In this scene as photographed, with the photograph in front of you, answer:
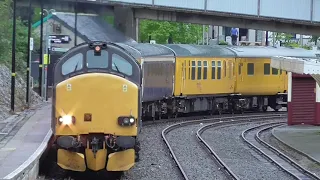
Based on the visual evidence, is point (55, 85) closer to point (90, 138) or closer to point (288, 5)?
point (90, 138)

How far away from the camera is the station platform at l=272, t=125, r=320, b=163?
67.4 feet

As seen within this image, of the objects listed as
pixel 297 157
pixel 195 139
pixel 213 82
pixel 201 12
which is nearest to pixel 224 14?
pixel 201 12

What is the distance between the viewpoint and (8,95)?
29875 millimetres

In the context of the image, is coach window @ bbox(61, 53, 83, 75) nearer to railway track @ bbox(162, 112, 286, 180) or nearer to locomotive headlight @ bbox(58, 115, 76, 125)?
locomotive headlight @ bbox(58, 115, 76, 125)

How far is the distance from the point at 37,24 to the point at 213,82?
2300 cm

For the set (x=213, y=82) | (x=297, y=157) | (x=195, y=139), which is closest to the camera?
(x=297, y=157)

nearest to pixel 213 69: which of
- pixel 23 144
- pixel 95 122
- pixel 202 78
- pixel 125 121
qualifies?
pixel 202 78

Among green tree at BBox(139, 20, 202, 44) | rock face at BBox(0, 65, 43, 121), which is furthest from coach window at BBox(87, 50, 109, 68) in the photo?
green tree at BBox(139, 20, 202, 44)

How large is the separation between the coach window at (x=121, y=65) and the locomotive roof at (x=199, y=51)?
16287 millimetres

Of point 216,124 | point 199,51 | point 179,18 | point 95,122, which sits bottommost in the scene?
point 216,124

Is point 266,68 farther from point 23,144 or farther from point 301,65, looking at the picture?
point 23,144

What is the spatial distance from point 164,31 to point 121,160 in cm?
4487

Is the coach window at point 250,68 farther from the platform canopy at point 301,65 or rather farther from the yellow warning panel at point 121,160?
the yellow warning panel at point 121,160

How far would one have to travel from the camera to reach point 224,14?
35406mm
